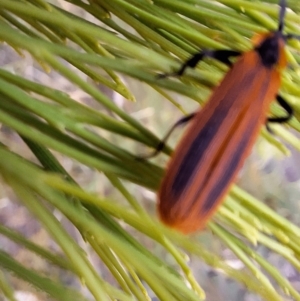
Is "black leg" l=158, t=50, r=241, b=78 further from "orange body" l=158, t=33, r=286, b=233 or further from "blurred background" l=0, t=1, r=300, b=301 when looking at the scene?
"blurred background" l=0, t=1, r=300, b=301

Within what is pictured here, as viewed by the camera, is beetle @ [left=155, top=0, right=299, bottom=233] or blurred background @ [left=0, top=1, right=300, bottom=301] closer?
beetle @ [left=155, top=0, right=299, bottom=233]

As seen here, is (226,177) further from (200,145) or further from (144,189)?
(144,189)

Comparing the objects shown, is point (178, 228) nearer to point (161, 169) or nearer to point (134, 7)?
point (161, 169)

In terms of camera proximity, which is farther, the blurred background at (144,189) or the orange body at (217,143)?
the blurred background at (144,189)

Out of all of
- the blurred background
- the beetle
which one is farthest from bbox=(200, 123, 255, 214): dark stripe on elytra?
the blurred background

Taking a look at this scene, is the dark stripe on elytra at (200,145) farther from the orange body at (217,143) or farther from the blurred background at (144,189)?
the blurred background at (144,189)

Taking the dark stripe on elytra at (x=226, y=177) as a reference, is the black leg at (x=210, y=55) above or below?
above

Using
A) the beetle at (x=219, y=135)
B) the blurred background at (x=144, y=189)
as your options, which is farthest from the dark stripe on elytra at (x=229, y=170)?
the blurred background at (x=144, y=189)

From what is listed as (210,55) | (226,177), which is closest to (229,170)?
(226,177)
